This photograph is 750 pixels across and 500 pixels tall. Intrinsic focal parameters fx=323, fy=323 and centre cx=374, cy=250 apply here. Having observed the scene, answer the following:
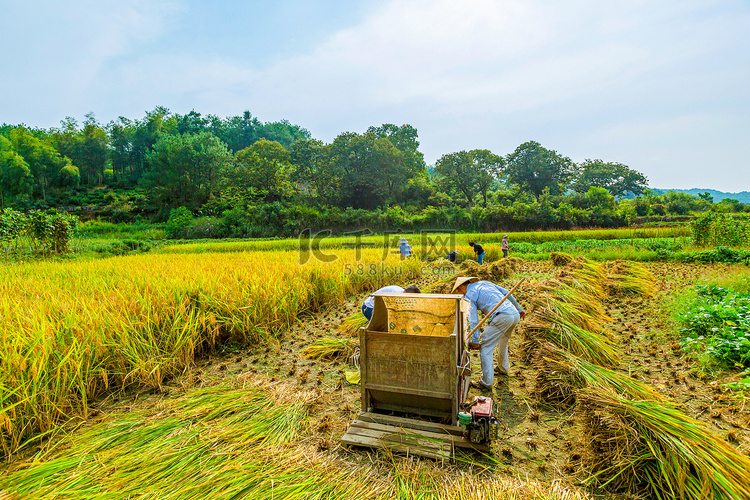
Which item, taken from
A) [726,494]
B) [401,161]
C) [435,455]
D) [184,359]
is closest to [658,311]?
[726,494]

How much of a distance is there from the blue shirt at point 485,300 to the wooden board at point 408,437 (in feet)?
4.20

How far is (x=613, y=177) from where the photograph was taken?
2041 inches

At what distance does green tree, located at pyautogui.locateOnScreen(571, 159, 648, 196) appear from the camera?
167ft

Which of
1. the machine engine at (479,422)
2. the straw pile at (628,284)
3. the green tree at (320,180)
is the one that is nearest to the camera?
the machine engine at (479,422)

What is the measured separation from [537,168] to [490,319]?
49653 millimetres

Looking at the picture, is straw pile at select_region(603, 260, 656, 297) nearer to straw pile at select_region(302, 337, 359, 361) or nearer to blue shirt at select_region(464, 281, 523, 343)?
blue shirt at select_region(464, 281, 523, 343)

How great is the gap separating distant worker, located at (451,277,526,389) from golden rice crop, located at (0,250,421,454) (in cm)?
318

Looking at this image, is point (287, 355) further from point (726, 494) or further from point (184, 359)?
point (726, 494)

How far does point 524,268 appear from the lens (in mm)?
10852

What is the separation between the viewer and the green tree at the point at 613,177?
5100cm

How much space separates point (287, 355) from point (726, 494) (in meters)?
4.33

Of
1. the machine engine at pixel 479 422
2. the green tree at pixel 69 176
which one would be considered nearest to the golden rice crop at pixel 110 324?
the machine engine at pixel 479 422

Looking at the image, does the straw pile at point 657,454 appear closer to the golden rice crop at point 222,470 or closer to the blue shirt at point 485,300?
the golden rice crop at point 222,470

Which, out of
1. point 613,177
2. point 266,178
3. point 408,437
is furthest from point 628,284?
point 613,177
